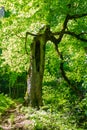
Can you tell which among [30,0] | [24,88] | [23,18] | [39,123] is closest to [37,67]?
[23,18]

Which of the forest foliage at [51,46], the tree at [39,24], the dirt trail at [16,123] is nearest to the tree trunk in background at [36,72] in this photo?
the tree at [39,24]

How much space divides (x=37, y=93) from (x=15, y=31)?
3085mm

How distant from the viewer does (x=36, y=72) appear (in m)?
14.7

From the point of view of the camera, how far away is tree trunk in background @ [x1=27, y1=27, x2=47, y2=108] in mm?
14410

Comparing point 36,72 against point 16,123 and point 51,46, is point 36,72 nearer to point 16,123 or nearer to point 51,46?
point 51,46

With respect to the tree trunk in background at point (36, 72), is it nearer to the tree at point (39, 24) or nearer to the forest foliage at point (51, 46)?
the tree at point (39, 24)

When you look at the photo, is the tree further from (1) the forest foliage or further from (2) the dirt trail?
(2) the dirt trail

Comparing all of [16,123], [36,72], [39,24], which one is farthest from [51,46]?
[16,123]

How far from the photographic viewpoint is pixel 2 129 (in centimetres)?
970

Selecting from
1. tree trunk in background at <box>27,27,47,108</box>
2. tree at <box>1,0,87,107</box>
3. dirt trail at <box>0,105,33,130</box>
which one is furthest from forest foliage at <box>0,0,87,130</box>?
tree trunk in background at <box>27,27,47,108</box>

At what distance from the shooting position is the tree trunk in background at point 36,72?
14.4 metres

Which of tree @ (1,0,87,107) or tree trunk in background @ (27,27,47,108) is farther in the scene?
tree trunk in background @ (27,27,47,108)

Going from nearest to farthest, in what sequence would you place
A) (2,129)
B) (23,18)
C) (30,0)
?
1. (2,129)
2. (30,0)
3. (23,18)

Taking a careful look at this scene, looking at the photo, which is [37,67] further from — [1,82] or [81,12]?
[1,82]
